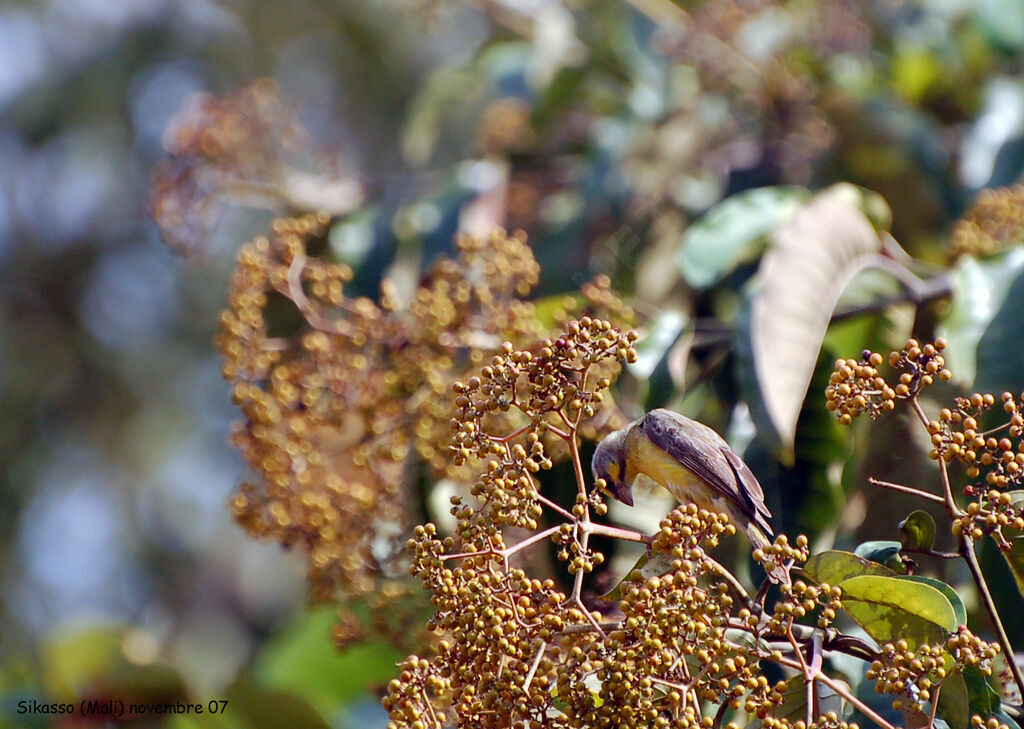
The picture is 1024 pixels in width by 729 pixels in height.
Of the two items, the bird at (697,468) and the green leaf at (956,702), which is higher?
the bird at (697,468)

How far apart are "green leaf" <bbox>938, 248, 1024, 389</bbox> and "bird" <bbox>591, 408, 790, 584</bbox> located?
2.02ft

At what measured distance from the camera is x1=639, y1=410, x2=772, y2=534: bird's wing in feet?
4.67

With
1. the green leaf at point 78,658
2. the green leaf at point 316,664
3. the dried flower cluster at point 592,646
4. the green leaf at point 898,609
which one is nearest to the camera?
the dried flower cluster at point 592,646

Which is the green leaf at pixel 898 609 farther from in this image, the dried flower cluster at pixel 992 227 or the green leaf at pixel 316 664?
the green leaf at pixel 316 664

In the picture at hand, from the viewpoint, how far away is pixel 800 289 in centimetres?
189

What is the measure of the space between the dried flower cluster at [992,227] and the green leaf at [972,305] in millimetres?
339

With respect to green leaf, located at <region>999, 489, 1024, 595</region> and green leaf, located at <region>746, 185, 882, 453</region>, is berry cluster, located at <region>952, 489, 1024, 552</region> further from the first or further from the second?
green leaf, located at <region>746, 185, 882, 453</region>

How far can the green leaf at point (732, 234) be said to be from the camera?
7.16ft

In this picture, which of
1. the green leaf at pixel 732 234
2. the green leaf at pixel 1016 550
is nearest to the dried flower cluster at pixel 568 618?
the green leaf at pixel 1016 550

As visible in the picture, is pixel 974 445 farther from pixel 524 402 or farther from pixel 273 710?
pixel 273 710

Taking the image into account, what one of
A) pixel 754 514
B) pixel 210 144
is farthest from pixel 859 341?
pixel 210 144

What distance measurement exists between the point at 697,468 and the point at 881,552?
0.84 feet

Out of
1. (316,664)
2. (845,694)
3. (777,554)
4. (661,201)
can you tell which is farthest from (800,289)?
(316,664)

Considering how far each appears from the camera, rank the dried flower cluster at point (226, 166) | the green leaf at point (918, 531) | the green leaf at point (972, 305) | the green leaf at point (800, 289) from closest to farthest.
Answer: the green leaf at point (918, 531), the green leaf at point (800, 289), the green leaf at point (972, 305), the dried flower cluster at point (226, 166)
